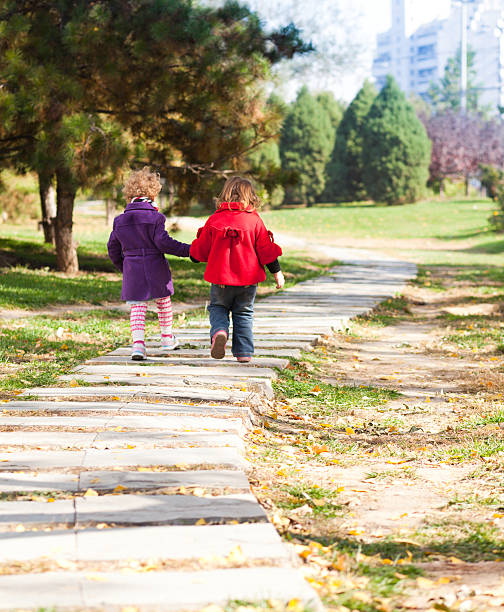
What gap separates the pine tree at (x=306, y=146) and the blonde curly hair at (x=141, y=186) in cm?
3715

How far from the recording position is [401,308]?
1074cm

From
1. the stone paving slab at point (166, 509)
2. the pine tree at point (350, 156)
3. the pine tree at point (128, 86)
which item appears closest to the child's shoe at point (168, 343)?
the stone paving slab at point (166, 509)

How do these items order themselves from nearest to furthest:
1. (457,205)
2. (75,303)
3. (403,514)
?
(403,514) → (75,303) → (457,205)

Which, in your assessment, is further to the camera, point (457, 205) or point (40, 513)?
point (457, 205)

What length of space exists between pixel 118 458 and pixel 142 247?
2.52 metres

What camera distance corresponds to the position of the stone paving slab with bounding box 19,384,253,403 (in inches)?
185

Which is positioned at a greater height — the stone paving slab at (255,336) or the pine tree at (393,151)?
the pine tree at (393,151)

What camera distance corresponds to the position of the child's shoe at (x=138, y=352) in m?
5.86

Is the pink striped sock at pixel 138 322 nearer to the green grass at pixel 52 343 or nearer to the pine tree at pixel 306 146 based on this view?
the green grass at pixel 52 343

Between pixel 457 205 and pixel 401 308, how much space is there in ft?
96.8

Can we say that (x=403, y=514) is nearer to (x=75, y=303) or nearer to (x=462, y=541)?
(x=462, y=541)

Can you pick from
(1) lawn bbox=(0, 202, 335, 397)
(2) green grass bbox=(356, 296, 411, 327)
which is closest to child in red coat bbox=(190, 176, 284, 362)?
(1) lawn bbox=(0, 202, 335, 397)

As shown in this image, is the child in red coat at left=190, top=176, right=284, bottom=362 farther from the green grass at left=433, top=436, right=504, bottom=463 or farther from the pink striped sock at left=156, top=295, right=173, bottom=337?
the green grass at left=433, top=436, right=504, bottom=463

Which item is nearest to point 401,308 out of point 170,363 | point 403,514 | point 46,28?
point 170,363
